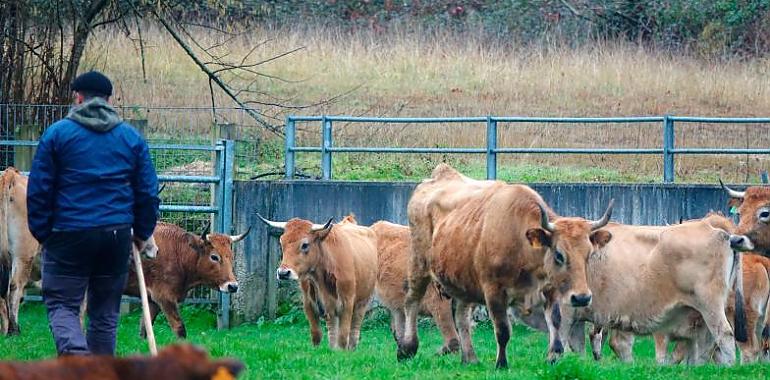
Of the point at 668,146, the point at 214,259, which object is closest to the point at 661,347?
the point at 668,146

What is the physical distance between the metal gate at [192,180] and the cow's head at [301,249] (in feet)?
9.17

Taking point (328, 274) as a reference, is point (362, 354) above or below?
below

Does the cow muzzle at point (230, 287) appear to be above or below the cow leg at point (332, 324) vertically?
above

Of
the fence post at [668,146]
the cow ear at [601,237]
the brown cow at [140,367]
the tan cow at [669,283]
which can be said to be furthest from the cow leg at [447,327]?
the brown cow at [140,367]

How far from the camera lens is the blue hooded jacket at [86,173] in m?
8.70

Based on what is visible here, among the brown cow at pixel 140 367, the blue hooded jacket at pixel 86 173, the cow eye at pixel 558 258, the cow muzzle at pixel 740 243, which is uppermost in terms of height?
the blue hooded jacket at pixel 86 173

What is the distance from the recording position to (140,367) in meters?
4.59

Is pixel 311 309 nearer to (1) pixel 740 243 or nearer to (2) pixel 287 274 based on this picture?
(2) pixel 287 274

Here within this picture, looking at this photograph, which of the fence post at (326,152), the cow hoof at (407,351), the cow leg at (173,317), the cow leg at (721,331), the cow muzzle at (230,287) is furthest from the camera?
the fence post at (326,152)

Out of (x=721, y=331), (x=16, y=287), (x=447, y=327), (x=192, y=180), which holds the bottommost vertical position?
(x=447, y=327)

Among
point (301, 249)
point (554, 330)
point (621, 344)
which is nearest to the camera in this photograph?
point (554, 330)

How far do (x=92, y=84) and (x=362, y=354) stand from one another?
193 inches

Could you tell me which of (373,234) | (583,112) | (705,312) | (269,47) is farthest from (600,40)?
(705,312)

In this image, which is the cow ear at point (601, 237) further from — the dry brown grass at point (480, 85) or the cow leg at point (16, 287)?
the dry brown grass at point (480, 85)
